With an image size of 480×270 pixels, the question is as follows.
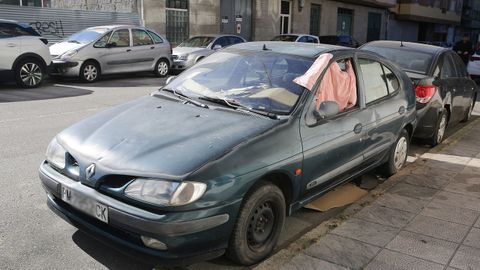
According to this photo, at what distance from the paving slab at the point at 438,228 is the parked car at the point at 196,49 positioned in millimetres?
11838

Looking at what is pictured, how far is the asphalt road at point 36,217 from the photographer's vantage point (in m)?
3.36

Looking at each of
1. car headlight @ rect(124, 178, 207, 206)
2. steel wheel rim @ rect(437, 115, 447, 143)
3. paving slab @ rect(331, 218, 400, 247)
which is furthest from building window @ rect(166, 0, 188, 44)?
car headlight @ rect(124, 178, 207, 206)

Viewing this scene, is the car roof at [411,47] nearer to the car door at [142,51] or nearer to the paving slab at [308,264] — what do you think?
the paving slab at [308,264]

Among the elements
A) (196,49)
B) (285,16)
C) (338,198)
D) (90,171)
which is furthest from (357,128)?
(285,16)

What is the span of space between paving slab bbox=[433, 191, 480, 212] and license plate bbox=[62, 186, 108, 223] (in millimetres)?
3402

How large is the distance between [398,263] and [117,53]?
1178cm

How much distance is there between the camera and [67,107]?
360 inches

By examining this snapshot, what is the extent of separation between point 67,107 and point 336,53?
639cm

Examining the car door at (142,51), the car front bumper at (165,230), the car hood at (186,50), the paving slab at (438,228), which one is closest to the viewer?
the car front bumper at (165,230)

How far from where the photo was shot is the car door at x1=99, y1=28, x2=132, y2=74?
13461 mm

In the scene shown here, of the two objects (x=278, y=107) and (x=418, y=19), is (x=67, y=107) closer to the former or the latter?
(x=278, y=107)

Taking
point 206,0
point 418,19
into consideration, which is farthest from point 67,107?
point 418,19

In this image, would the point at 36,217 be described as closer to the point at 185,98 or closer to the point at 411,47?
the point at 185,98

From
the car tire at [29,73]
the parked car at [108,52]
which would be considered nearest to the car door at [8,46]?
the car tire at [29,73]
